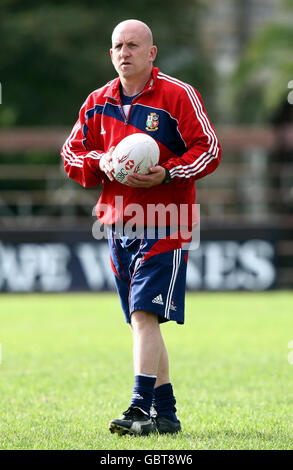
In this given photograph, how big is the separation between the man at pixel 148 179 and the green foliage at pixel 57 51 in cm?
2579

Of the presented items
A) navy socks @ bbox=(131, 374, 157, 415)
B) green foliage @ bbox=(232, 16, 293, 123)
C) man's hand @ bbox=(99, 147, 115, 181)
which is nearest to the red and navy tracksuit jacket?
man's hand @ bbox=(99, 147, 115, 181)

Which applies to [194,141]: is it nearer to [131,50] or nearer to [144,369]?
[131,50]

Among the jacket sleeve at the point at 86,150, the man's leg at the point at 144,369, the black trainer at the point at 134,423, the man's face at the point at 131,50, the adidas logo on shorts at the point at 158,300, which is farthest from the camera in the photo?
the jacket sleeve at the point at 86,150

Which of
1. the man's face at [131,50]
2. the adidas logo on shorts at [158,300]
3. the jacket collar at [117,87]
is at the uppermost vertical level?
the man's face at [131,50]

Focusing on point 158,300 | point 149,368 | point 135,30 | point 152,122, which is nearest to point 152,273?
point 158,300

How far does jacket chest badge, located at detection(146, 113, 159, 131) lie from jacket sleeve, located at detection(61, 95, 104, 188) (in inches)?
13.9

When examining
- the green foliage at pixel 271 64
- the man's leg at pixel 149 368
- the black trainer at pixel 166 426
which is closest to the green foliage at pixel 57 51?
the green foliage at pixel 271 64

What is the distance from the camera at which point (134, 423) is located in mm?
5129

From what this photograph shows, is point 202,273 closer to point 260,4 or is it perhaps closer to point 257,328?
point 257,328

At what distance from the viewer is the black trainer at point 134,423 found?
509 centimetres

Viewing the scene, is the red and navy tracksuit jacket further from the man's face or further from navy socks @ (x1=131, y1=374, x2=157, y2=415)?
navy socks @ (x1=131, y1=374, x2=157, y2=415)

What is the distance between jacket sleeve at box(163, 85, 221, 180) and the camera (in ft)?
17.7

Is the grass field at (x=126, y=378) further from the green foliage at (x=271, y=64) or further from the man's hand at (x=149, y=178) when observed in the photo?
→ the green foliage at (x=271, y=64)
